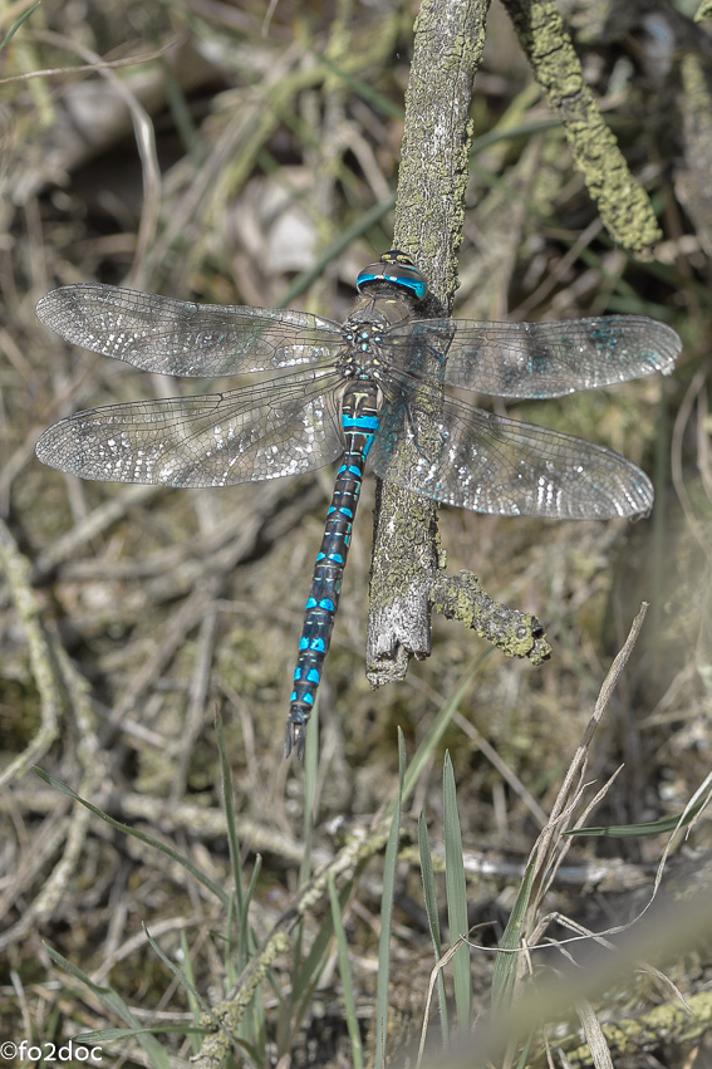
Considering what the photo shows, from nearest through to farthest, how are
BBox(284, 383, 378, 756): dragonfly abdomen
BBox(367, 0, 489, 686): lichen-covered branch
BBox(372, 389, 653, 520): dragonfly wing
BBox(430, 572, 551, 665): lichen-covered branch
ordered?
BBox(430, 572, 551, 665): lichen-covered branch, BBox(367, 0, 489, 686): lichen-covered branch, BBox(284, 383, 378, 756): dragonfly abdomen, BBox(372, 389, 653, 520): dragonfly wing

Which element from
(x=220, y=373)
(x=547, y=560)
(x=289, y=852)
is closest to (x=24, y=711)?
(x=289, y=852)

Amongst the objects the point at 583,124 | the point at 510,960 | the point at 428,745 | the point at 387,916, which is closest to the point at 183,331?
the point at 583,124

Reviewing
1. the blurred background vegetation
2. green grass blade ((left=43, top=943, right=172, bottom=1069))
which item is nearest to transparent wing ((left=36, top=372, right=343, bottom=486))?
the blurred background vegetation

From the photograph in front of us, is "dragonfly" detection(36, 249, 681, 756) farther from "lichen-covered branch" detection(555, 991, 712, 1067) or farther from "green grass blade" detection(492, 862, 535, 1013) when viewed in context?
"lichen-covered branch" detection(555, 991, 712, 1067)

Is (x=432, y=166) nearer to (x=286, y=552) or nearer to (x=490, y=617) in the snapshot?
(x=490, y=617)

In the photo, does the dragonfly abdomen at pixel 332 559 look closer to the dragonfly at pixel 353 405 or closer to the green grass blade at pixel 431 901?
the dragonfly at pixel 353 405

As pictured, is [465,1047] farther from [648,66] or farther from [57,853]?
[648,66]
